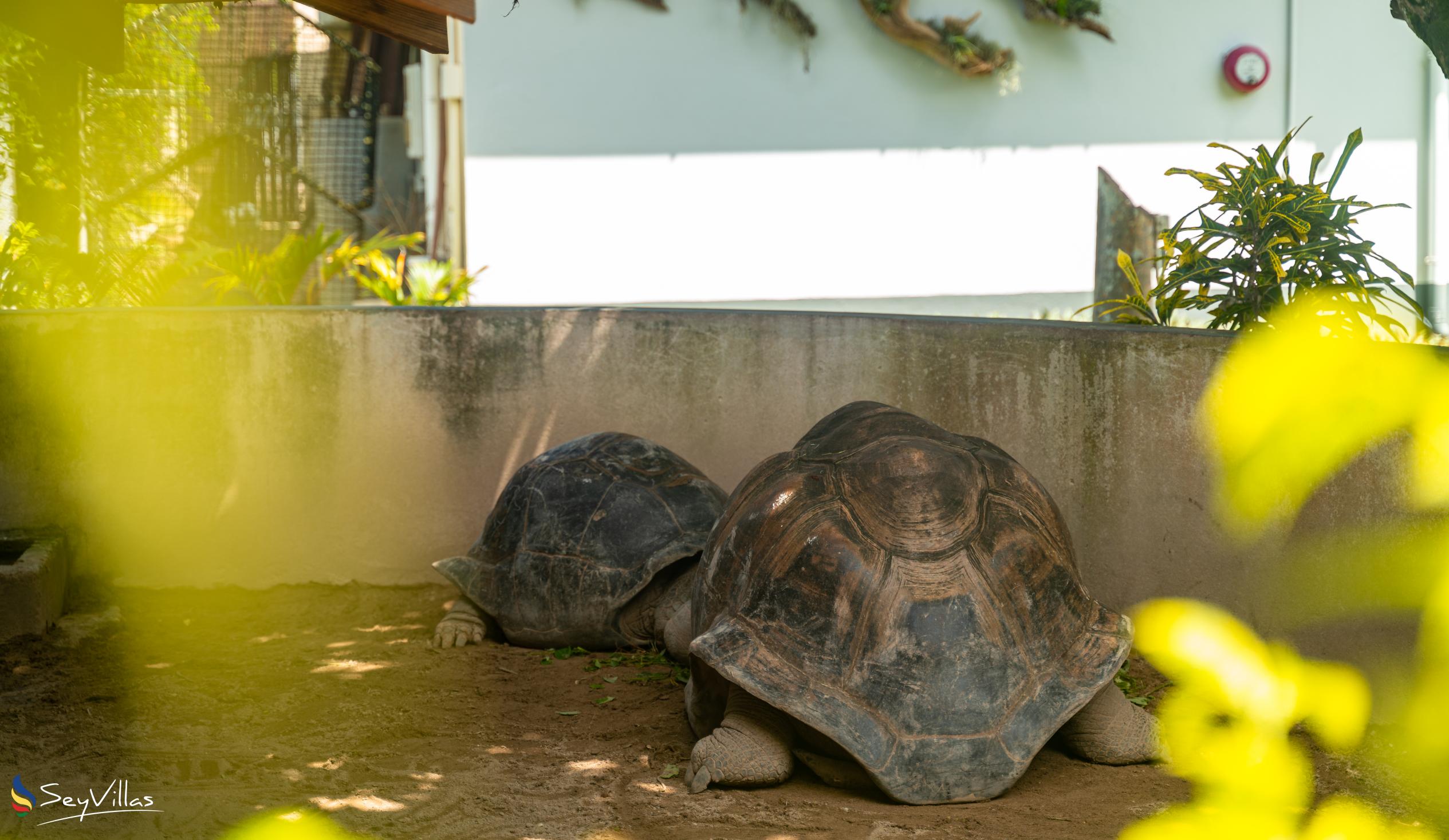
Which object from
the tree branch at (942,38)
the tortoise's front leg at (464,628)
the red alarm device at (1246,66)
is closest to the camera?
the tortoise's front leg at (464,628)

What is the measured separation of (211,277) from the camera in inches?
323

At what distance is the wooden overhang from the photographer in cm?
346

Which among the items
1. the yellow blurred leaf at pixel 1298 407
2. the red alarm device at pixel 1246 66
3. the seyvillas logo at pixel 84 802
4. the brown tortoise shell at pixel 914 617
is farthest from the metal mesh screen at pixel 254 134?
the red alarm device at pixel 1246 66

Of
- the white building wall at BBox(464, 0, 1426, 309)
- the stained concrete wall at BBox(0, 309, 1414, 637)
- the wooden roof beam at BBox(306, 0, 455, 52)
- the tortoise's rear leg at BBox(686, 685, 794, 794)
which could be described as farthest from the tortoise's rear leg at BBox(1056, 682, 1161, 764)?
the white building wall at BBox(464, 0, 1426, 309)

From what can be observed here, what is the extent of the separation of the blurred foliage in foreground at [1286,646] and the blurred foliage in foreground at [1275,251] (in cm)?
14

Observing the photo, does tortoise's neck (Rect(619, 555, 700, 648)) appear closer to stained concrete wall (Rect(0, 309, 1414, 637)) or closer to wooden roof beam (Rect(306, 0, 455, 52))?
stained concrete wall (Rect(0, 309, 1414, 637))

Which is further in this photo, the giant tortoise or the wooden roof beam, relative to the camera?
the giant tortoise

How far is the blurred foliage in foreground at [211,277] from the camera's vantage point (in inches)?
253

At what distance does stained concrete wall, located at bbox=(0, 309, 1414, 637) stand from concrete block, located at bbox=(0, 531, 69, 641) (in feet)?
0.81

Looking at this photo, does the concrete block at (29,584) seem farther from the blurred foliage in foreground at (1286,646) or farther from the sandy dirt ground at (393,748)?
the blurred foliage in foreground at (1286,646)

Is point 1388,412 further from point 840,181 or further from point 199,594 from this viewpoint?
point 840,181

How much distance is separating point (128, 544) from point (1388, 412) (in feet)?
16.9

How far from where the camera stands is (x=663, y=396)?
562 cm

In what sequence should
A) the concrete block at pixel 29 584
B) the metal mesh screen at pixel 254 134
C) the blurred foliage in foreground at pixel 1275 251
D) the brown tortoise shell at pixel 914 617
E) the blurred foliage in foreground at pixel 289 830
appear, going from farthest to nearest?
1. the metal mesh screen at pixel 254 134
2. the concrete block at pixel 29 584
3. the blurred foliage in foreground at pixel 1275 251
4. the brown tortoise shell at pixel 914 617
5. the blurred foliage in foreground at pixel 289 830
